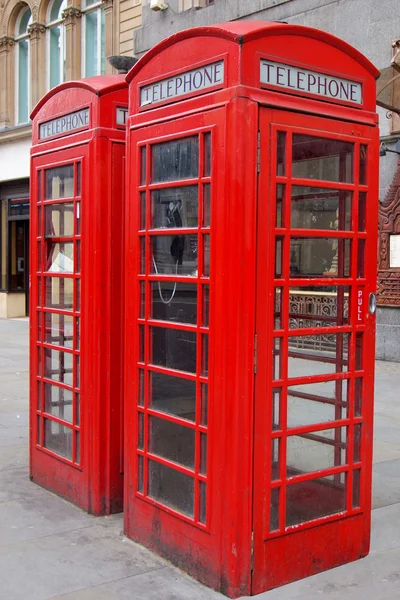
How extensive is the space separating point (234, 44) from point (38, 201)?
2293 millimetres

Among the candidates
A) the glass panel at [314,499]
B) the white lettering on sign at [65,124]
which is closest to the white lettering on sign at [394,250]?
the white lettering on sign at [65,124]

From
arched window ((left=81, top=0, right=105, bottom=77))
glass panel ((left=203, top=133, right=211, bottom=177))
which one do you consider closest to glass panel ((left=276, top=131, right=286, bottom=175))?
glass panel ((left=203, top=133, right=211, bottom=177))

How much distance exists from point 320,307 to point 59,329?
6.80 feet

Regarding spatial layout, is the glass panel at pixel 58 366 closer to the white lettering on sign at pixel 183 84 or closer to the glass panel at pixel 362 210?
the white lettering on sign at pixel 183 84

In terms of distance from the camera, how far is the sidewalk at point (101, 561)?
12.1 ft

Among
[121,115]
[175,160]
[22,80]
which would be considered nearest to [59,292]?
[121,115]

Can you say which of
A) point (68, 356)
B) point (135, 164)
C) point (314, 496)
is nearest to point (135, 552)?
point (314, 496)

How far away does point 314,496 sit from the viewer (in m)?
3.92

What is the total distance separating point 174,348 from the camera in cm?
394

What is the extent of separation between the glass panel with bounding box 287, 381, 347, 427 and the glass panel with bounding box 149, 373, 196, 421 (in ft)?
1.77

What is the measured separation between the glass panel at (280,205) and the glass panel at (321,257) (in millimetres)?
186

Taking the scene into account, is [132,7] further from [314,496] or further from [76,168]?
[314,496]

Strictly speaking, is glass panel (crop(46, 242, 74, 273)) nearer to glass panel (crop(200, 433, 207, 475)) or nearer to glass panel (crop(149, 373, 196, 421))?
glass panel (crop(149, 373, 196, 421))

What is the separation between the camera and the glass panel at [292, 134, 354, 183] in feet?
12.1
